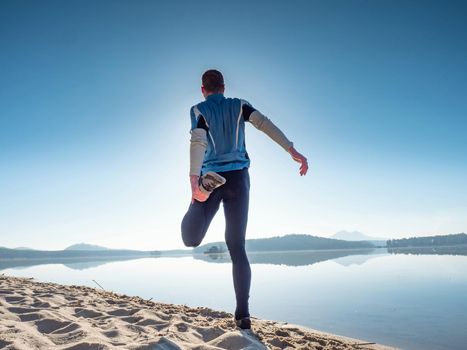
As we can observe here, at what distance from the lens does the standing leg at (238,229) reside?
3.24m

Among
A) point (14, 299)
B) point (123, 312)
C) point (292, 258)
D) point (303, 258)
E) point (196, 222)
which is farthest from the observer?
point (292, 258)

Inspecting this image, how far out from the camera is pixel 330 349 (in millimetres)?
2975

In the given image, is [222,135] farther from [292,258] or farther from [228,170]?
[292,258]

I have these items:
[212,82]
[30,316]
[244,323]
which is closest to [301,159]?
[212,82]

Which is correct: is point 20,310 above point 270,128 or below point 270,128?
below

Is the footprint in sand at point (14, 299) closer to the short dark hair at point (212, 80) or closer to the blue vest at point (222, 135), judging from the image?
the blue vest at point (222, 135)

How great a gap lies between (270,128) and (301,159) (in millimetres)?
491

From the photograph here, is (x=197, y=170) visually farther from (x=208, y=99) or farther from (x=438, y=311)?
(x=438, y=311)

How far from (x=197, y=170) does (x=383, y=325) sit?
4.01m

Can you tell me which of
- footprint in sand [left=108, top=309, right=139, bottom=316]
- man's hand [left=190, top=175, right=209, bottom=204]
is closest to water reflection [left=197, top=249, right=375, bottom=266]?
footprint in sand [left=108, top=309, right=139, bottom=316]

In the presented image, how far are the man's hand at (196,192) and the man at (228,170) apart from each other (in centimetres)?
1

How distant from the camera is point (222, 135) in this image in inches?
131

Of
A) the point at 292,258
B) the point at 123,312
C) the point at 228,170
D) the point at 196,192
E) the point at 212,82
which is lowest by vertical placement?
the point at 292,258

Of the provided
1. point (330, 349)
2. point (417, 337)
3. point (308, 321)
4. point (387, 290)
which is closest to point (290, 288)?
point (387, 290)
